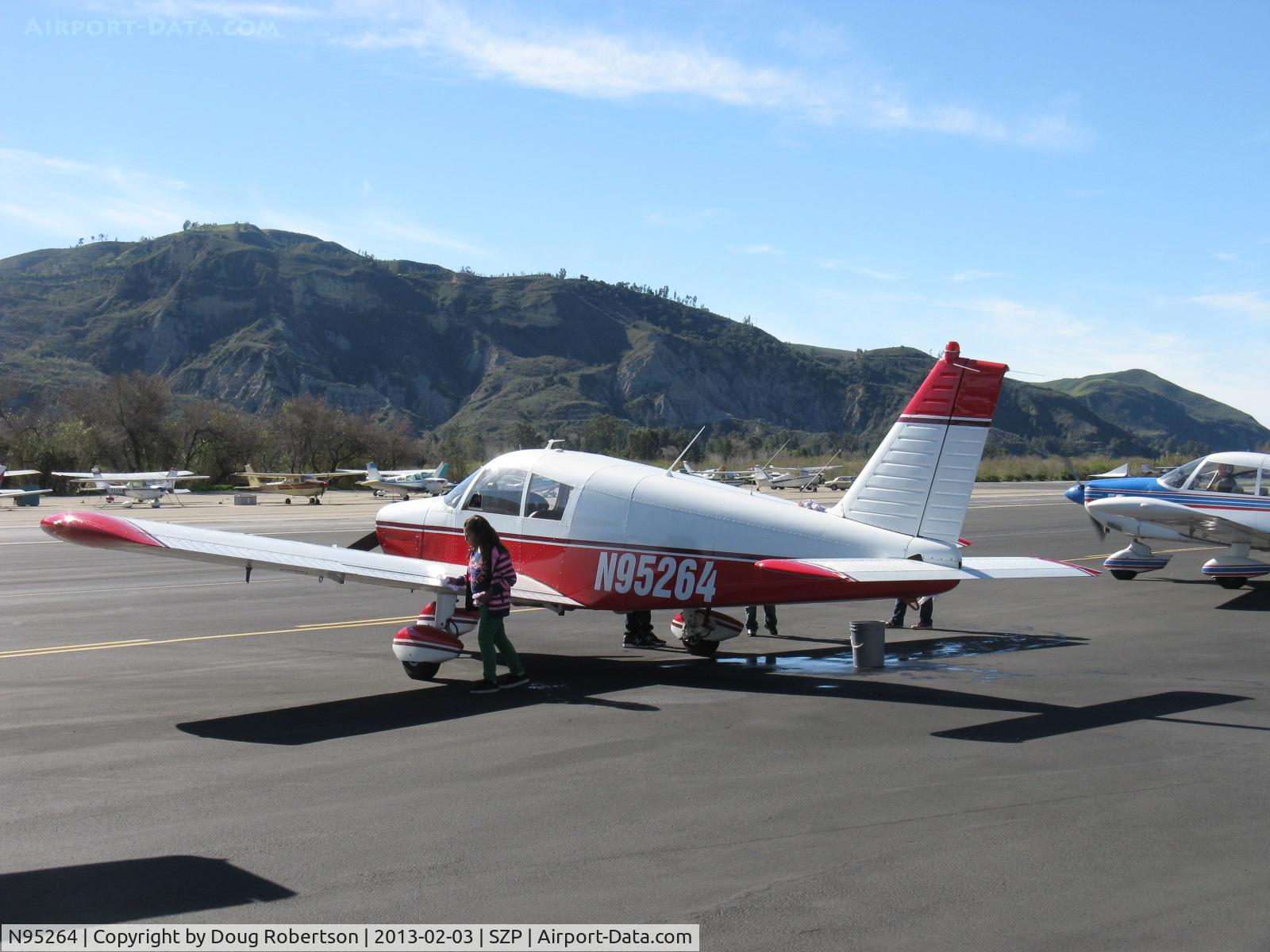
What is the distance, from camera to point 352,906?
4789 mm

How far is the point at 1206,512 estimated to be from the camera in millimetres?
18312

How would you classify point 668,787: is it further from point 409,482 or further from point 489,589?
point 409,482

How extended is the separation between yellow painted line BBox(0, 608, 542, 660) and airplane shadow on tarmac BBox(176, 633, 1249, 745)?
11.1ft

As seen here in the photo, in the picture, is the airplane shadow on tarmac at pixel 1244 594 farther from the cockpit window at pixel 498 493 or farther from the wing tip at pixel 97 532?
the wing tip at pixel 97 532

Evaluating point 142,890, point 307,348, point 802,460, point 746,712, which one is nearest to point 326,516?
point 746,712

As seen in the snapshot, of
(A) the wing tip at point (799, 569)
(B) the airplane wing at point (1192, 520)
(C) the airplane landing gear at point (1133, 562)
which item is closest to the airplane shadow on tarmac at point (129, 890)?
(A) the wing tip at point (799, 569)

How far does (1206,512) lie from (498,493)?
41.6ft

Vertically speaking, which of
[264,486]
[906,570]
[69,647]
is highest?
[906,570]

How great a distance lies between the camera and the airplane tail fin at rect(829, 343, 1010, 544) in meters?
10.3

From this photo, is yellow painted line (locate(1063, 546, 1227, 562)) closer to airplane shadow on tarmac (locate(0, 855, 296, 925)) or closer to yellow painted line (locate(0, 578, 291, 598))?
yellow painted line (locate(0, 578, 291, 598))

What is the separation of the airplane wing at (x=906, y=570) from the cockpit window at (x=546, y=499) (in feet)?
7.07

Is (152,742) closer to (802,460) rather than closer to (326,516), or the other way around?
(326,516)

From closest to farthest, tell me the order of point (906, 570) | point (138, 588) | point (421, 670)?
point (906, 570), point (421, 670), point (138, 588)

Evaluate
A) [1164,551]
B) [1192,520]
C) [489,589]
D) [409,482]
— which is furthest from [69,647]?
[409,482]
